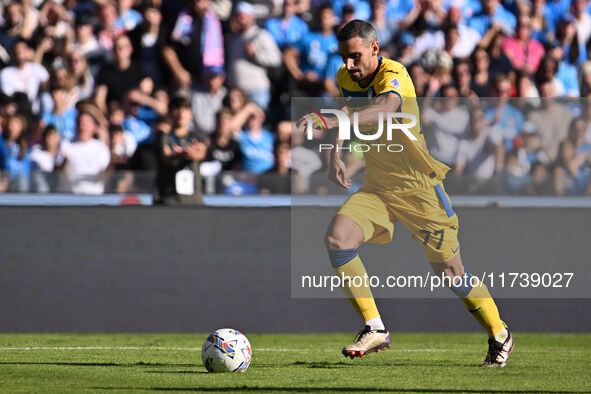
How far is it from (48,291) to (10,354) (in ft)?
8.68

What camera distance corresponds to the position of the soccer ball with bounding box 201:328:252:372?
23.4 feet

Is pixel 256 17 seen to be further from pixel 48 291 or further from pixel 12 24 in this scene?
pixel 48 291

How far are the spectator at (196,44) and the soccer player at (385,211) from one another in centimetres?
553

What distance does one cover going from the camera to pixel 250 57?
516 inches

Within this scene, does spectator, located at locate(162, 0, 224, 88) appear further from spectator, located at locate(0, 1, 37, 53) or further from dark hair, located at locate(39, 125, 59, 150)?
dark hair, located at locate(39, 125, 59, 150)

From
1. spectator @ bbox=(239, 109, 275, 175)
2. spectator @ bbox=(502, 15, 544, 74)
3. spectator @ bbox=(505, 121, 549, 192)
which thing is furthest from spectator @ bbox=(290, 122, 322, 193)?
spectator @ bbox=(502, 15, 544, 74)

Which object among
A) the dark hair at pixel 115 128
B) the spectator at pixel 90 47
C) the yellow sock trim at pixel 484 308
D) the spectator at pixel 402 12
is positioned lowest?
the yellow sock trim at pixel 484 308

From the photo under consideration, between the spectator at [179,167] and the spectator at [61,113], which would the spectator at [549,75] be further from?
the spectator at [61,113]

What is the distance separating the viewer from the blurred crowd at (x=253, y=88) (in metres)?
11.3

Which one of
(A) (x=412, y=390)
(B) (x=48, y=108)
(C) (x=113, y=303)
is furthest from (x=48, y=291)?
(A) (x=412, y=390)

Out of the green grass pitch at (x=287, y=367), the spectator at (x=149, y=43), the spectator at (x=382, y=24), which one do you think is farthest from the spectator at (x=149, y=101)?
the spectator at (x=382, y=24)

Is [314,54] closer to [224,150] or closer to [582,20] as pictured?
[224,150]

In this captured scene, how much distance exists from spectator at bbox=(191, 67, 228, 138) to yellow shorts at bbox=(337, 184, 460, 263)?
202 inches

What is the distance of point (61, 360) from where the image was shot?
803 cm
